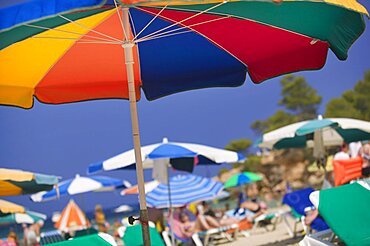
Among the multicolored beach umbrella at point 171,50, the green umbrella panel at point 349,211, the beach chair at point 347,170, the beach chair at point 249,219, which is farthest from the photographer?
the beach chair at point 249,219

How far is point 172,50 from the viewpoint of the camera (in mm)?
4375

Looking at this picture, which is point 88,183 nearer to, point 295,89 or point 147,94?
point 147,94

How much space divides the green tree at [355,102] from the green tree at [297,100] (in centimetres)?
857

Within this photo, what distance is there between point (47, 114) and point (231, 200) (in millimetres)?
13394

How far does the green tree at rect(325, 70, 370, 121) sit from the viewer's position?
39.2 metres

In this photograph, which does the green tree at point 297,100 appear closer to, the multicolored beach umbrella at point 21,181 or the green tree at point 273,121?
the green tree at point 273,121

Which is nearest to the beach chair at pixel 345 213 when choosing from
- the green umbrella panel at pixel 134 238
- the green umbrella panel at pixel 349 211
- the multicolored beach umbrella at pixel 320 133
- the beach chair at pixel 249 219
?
the green umbrella panel at pixel 349 211

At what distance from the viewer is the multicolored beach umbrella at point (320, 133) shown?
8297 mm

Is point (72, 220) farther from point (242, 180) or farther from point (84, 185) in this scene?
point (242, 180)

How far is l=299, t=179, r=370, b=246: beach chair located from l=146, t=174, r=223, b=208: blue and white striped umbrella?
13.6ft

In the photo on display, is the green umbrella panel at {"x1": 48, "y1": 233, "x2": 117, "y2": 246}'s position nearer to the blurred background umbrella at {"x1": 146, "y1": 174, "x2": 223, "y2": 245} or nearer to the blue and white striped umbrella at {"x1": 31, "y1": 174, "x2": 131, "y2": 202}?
the blurred background umbrella at {"x1": 146, "y1": 174, "x2": 223, "y2": 245}

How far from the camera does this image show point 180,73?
14.8 ft

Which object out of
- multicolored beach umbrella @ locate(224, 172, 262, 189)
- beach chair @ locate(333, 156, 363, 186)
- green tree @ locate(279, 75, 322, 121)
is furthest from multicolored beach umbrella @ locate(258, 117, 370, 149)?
green tree @ locate(279, 75, 322, 121)

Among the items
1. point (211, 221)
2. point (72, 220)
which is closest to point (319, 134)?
point (211, 221)
